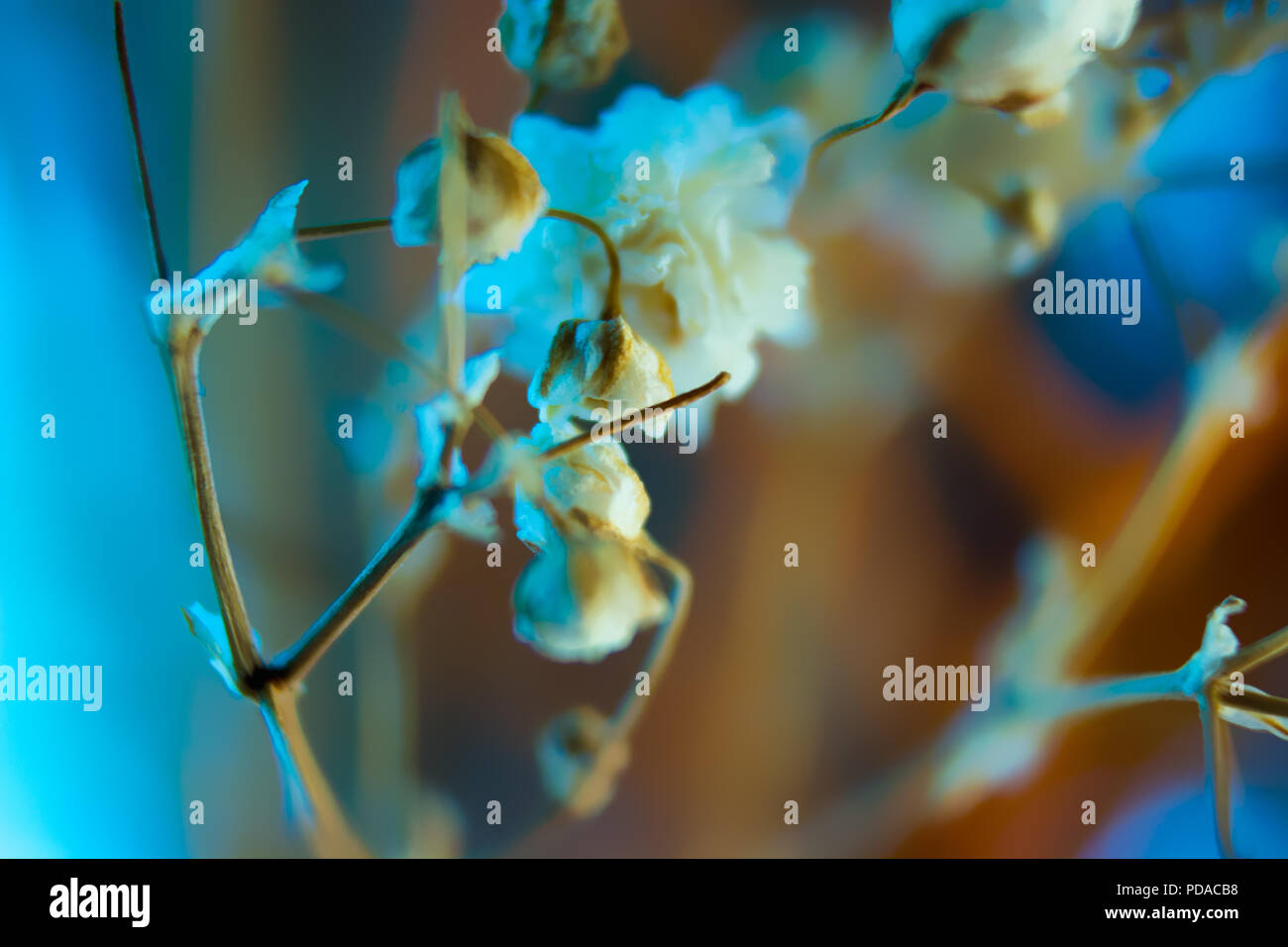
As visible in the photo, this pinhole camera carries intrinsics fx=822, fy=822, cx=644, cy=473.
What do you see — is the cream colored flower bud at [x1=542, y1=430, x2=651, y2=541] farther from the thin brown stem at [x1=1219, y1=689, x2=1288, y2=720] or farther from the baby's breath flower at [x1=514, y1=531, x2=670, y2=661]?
the thin brown stem at [x1=1219, y1=689, x2=1288, y2=720]

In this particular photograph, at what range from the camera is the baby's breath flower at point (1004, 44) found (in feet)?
1.03

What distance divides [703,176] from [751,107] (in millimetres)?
68

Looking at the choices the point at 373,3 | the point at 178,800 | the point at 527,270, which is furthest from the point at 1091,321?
the point at 178,800

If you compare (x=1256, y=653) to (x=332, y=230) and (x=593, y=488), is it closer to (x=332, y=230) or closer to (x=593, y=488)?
(x=593, y=488)

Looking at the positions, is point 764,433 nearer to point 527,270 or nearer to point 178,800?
point 527,270

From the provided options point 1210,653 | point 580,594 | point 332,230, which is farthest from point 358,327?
point 1210,653

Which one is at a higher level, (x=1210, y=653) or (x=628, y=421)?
(x=628, y=421)

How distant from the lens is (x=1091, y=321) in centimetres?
41
